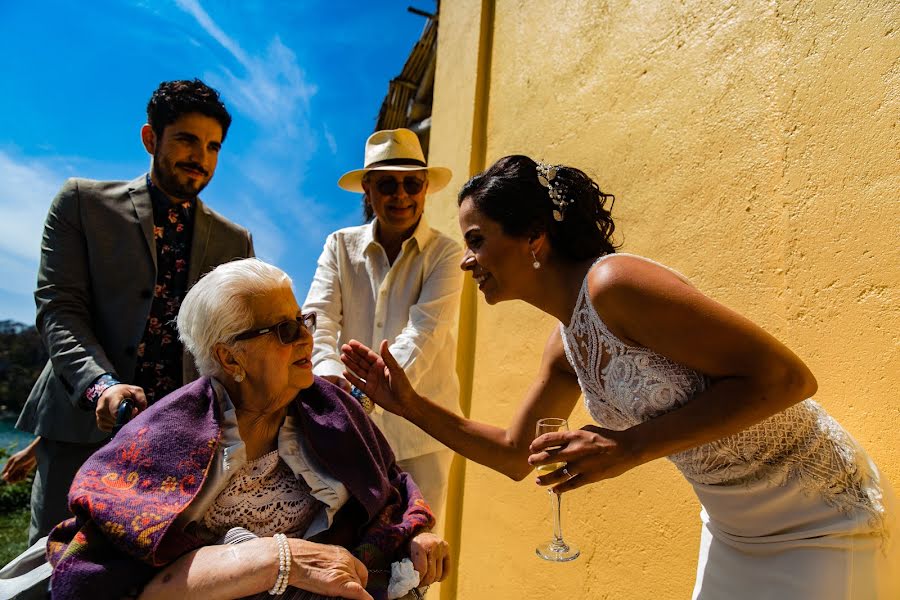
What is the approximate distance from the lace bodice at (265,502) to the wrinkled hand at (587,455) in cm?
86

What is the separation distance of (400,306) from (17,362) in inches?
312

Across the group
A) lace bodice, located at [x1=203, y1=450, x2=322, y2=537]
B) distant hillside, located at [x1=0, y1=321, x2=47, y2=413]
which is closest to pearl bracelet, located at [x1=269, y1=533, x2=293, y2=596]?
lace bodice, located at [x1=203, y1=450, x2=322, y2=537]

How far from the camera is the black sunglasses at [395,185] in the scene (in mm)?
3619

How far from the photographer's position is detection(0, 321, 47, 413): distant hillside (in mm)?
8906

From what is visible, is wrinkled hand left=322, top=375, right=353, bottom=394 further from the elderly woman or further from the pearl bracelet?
the pearl bracelet

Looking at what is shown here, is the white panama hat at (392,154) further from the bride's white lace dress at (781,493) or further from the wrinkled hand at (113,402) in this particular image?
the bride's white lace dress at (781,493)

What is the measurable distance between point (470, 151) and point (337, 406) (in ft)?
9.81

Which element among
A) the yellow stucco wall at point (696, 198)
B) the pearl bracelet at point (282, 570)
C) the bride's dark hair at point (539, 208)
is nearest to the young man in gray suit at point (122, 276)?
the pearl bracelet at point (282, 570)

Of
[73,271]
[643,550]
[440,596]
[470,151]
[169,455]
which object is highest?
[470,151]

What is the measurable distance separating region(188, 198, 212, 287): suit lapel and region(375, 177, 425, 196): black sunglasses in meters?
0.91

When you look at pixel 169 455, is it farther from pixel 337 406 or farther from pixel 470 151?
pixel 470 151

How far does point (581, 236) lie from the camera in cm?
221

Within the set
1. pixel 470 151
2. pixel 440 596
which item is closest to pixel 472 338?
pixel 470 151

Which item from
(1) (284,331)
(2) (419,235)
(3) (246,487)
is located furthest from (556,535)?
(2) (419,235)
